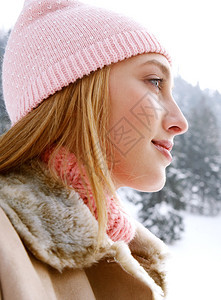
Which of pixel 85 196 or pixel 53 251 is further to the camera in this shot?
pixel 85 196

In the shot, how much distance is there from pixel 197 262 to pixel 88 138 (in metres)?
4.17

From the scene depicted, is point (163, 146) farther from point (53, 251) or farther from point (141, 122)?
point (53, 251)

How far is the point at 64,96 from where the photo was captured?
0.86 metres

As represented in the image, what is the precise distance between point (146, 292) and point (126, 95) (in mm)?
509

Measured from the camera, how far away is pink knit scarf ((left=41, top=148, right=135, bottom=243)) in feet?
2.67

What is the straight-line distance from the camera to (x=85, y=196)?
82 centimetres

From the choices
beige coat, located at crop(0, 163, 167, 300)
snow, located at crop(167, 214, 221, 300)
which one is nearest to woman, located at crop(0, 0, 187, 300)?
beige coat, located at crop(0, 163, 167, 300)

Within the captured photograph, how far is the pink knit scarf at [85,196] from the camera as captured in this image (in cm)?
81

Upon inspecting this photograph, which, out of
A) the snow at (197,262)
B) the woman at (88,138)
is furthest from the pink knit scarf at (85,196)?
the snow at (197,262)

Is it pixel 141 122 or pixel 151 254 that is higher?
pixel 141 122

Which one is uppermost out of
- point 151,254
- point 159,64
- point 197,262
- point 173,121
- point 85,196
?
point 159,64

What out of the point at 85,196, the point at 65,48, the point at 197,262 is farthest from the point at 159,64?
the point at 197,262

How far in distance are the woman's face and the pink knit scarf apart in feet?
0.37

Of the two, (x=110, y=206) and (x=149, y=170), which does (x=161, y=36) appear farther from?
(x=110, y=206)
